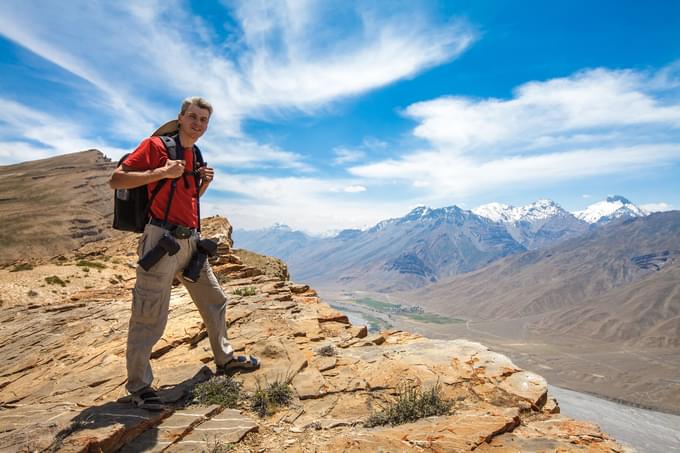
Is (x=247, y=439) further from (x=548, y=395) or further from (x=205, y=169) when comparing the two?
(x=548, y=395)

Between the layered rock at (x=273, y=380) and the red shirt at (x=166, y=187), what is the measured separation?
9.16 ft

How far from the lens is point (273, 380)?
6.81 metres

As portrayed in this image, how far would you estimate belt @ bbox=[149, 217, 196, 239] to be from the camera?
557 cm

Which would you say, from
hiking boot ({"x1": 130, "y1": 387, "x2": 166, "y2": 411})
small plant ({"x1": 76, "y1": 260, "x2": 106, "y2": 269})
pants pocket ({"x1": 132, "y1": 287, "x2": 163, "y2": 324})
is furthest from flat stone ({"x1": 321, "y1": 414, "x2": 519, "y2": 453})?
small plant ({"x1": 76, "y1": 260, "x2": 106, "y2": 269})

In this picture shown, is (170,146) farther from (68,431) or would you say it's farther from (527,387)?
(527,387)

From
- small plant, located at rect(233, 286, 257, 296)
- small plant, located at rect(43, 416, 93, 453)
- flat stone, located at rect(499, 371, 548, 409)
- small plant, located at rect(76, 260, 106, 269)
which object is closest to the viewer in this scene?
small plant, located at rect(43, 416, 93, 453)

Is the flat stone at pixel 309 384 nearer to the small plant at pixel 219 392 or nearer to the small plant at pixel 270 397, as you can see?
the small plant at pixel 270 397

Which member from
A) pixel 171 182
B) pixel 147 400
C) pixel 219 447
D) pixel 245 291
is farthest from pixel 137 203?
pixel 245 291

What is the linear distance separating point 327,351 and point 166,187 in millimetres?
5060

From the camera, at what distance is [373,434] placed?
16.9 ft

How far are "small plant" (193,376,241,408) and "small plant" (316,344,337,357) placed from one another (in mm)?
2583

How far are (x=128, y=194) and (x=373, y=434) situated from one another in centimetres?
482

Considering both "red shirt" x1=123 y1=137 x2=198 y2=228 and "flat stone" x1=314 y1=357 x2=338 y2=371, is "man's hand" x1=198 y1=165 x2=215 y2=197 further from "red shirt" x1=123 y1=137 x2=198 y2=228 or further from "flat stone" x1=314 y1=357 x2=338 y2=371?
"flat stone" x1=314 y1=357 x2=338 y2=371

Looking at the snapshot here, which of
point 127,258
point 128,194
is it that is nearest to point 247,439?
point 128,194
